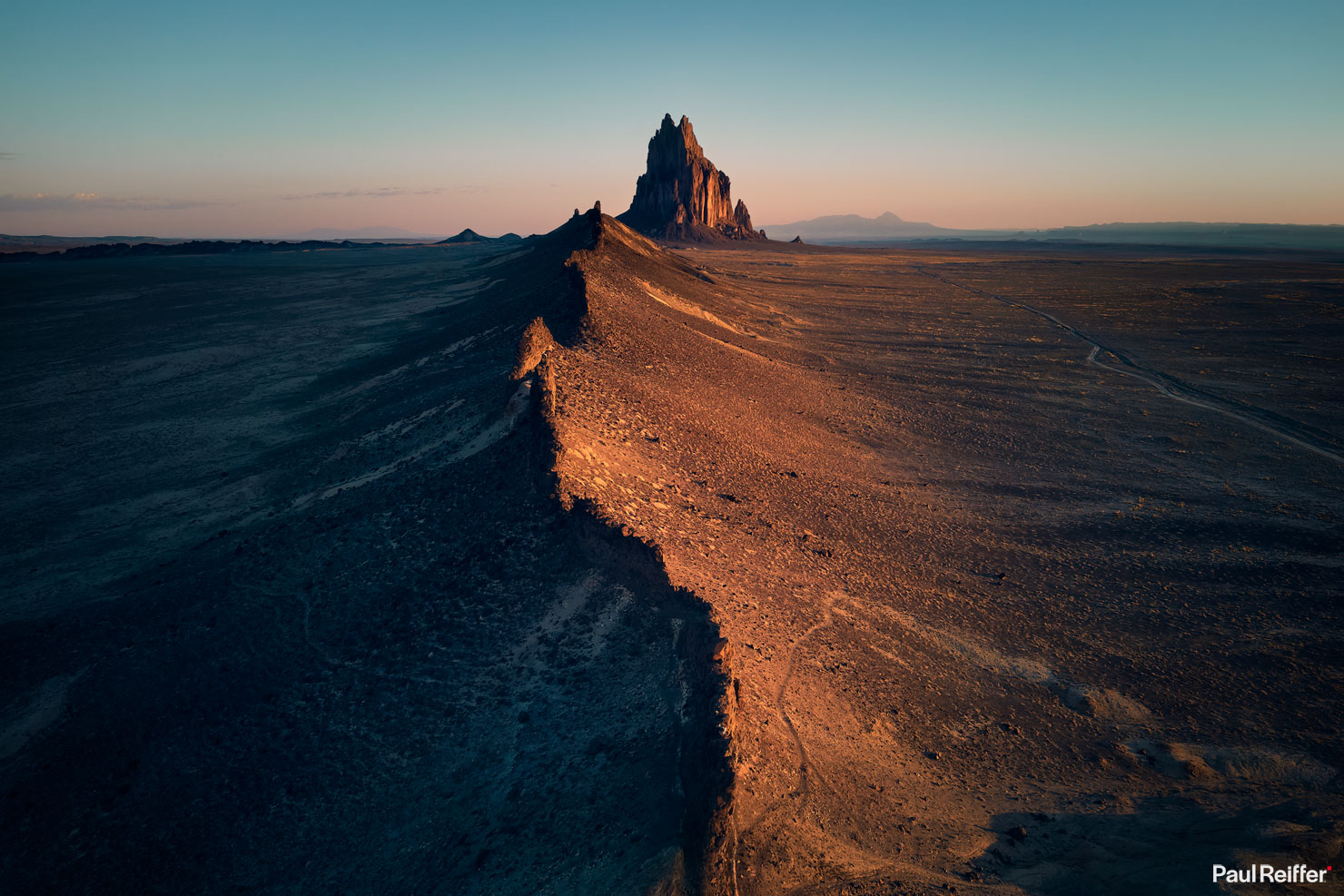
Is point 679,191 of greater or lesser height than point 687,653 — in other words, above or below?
above

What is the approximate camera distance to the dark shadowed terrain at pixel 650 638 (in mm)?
5930

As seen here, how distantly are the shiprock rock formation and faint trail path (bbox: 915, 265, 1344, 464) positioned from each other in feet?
295

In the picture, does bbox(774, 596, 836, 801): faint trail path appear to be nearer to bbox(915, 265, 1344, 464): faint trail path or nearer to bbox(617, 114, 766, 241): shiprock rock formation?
bbox(915, 265, 1344, 464): faint trail path

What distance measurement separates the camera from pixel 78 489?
15.0 metres

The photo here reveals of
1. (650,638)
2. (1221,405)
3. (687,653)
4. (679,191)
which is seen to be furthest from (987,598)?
(679,191)

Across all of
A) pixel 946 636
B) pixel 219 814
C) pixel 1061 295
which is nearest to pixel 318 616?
pixel 219 814

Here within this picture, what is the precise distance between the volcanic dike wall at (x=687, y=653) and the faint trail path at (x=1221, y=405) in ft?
73.0

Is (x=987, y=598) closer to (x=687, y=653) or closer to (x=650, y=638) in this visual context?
(x=687, y=653)

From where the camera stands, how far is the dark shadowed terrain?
233 inches

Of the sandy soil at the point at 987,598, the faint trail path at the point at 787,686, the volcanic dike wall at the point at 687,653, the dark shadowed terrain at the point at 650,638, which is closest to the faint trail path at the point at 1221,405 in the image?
the sandy soil at the point at 987,598

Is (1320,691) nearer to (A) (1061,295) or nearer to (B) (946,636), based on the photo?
(B) (946,636)

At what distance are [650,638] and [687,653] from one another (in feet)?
2.12

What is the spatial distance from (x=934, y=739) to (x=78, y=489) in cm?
2051

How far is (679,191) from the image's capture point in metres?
115
